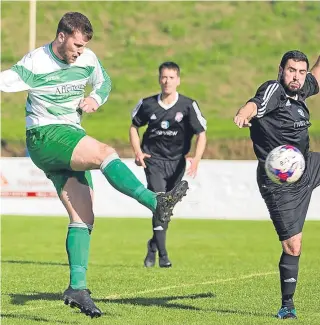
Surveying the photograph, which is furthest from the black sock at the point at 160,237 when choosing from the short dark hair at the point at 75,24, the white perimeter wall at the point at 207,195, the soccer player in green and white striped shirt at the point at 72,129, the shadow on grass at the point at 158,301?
the white perimeter wall at the point at 207,195

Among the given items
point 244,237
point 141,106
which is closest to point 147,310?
point 141,106

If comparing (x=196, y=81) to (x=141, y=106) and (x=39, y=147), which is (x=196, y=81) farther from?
(x=39, y=147)

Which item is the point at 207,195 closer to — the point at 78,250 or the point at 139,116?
the point at 139,116

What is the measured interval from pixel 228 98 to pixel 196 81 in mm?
1762

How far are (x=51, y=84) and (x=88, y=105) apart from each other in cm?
40

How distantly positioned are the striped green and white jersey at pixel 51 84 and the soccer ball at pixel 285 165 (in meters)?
1.66

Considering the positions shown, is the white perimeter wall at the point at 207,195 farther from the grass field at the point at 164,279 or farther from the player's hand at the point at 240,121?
the player's hand at the point at 240,121

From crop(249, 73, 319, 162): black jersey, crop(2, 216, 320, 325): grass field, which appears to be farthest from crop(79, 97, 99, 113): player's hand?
crop(2, 216, 320, 325): grass field

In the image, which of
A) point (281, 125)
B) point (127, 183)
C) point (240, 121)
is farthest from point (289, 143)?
point (127, 183)

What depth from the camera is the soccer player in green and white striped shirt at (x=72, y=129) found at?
8672mm

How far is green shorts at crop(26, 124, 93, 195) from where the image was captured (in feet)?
28.9

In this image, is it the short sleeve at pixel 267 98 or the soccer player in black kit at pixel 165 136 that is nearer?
the short sleeve at pixel 267 98

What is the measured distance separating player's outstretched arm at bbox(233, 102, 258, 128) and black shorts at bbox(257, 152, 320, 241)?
0.71 metres

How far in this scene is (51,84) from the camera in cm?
897
